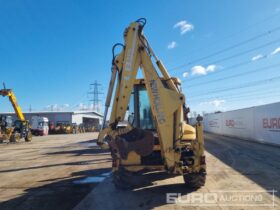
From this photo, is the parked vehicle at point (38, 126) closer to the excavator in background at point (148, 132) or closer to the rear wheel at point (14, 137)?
the rear wheel at point (14, 137)

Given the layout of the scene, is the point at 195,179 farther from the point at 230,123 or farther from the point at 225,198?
the point at 230,123

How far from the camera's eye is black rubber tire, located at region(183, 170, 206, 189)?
7039 mm

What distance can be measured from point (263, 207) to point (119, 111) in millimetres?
3657

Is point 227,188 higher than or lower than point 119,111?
lower

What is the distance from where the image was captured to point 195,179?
23.2ft

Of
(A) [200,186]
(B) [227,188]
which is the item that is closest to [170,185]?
(A) [200,186]

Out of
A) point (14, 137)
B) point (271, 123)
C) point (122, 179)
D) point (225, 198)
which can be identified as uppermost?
point (271, 123)

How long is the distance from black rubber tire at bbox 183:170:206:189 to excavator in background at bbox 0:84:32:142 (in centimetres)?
2604

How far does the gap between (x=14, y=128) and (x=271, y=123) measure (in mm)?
25866

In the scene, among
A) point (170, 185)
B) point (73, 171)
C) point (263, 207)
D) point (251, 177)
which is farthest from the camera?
point (73, 171)

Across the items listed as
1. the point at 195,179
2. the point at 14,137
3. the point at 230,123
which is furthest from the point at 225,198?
the point at 14,137

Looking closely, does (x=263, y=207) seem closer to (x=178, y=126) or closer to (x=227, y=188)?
(x=227, y=188)

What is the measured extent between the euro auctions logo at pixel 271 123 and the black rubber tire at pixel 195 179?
521 inches

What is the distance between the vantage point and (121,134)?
693 centimetres
